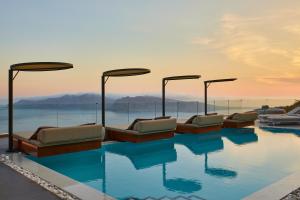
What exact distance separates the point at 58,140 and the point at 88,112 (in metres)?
6.22

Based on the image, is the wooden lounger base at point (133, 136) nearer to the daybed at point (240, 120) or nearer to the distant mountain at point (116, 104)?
the distant mountain at point (116, 104)

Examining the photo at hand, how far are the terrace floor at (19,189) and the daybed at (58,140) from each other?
1.26 m

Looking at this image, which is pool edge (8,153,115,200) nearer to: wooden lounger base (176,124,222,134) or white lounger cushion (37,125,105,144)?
white lounger cushion (37,125,105,144)

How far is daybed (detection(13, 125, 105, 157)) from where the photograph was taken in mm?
6449

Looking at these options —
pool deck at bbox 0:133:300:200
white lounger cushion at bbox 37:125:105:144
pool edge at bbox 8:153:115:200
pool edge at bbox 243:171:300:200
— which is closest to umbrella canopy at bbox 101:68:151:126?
white lounger cushion at bbox 37:125:105:144

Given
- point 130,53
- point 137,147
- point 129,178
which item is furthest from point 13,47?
point 129,178

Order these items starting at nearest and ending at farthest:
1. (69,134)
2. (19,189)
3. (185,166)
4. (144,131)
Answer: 1. (19,189)
2. (185,166)
3. (69,134)
4. (144,131)

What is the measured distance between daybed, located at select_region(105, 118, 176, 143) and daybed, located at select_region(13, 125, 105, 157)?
4.06ft

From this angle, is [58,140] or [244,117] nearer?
[58,140]

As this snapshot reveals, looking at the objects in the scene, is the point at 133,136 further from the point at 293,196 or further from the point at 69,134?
the point at 293,196

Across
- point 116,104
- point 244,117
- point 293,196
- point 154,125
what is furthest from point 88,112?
point 293,196

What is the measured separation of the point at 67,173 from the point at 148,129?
10.2ft

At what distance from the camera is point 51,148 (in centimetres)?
663

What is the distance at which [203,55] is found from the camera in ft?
47.4
